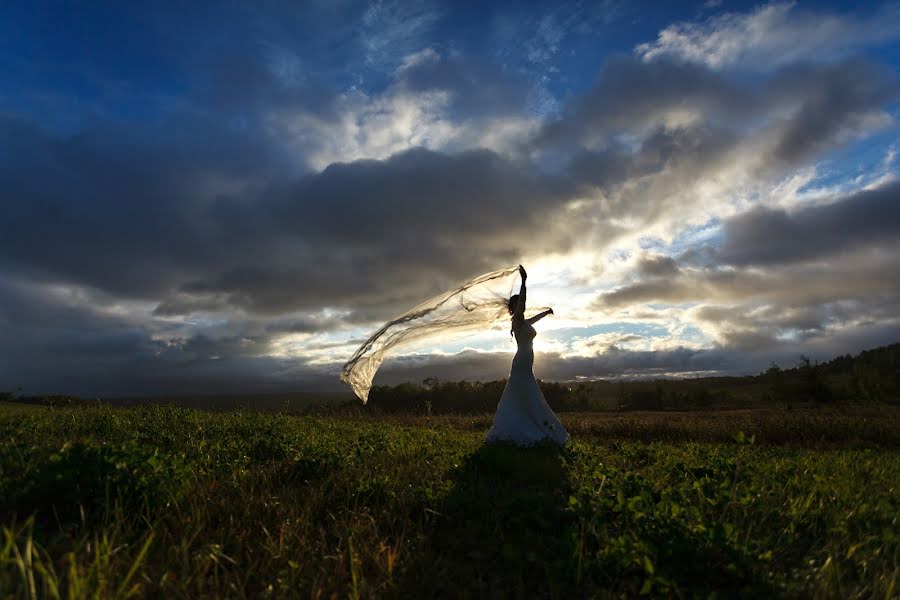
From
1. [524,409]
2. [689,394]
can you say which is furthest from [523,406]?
[689,394]

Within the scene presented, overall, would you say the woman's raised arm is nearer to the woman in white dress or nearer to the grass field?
the woman in white dress

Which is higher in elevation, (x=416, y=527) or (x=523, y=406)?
(x=523, y=406)

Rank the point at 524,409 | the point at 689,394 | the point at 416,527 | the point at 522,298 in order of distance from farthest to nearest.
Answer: the point at 689,394
the point at 522,298
the point at 524,409
the point at 416,527

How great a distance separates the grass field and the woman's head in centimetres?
387

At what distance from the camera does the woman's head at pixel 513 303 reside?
40.4 feet

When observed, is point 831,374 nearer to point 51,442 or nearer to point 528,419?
point 528,419

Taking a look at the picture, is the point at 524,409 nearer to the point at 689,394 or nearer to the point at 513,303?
the point at 513,303

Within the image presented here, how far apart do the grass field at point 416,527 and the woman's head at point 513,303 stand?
12.7 feet

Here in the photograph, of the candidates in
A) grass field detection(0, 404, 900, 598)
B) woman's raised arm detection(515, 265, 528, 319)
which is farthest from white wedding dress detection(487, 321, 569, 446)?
grass field detection(0, 404, 900, 598)

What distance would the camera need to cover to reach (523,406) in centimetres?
1186

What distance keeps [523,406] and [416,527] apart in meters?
6.24

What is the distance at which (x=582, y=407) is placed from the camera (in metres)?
35.7

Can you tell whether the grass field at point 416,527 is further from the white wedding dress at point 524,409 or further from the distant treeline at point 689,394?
the distant treeline at point 689,394

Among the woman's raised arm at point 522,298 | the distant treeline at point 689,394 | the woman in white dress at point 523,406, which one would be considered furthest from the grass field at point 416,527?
the distant treeline at point 689,394
